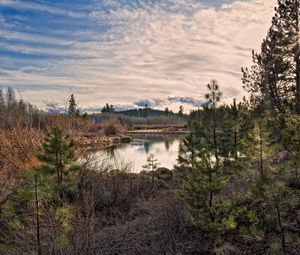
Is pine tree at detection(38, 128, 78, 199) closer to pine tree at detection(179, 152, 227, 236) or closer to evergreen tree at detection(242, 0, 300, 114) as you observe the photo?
pine tree at detection(179, 152, 227, 236)

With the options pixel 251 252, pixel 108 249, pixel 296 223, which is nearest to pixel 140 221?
pixel 108 249

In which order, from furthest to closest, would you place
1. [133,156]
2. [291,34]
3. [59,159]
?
[133,156] → [291,34] → [59,159]

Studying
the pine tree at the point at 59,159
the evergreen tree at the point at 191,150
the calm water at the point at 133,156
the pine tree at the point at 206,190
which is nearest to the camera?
the pine tree at the point at 206,190

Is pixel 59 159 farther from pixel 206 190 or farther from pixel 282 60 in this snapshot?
pixel 282 60

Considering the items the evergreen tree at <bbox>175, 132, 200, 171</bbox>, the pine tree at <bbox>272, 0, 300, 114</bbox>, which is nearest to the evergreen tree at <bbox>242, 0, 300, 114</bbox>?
the pine tree at <bbox>272, 0, 300, 114</bbox>

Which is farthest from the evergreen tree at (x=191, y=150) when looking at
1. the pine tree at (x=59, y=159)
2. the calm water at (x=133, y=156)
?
the pine tree at (x=59, y=159)

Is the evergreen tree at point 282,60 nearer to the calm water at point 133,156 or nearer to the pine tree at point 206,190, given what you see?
the calm water at point 133,156

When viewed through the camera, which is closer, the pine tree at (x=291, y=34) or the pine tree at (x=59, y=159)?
the pine tree at (x=59, y=159)

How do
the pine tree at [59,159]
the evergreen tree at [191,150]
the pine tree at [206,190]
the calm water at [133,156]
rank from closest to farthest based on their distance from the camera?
1. the pine tree at [206,190]
2. the evergreen tree at [191,150]
3. the pine tree at [59,159]
4. the calm water at [133,156]

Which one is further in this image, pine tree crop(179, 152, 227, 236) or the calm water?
the calm water

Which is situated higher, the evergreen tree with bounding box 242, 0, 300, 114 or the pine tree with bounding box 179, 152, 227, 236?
the evergreen tree with bounding box 242, 0, 300, 114

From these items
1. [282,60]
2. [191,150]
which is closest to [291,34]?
[282,60]

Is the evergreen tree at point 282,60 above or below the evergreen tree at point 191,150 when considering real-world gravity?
above

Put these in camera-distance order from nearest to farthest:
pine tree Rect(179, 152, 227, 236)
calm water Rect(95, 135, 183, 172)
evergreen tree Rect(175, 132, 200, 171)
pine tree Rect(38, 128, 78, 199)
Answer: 1. pine tree Rect(179, 152, 227, 236)
2. evergreen tree Rect(175, 132, 200, 171)
3. pine tree Rect(38, 128, 78, 199)
4. calm water Rect(95, 135, 183, 172)
